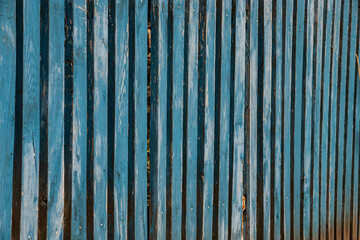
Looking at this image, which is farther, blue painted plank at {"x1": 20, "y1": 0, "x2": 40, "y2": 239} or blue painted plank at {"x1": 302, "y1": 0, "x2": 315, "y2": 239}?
blue painted plank at {"x1": 302, "y1": 0, "x2": 315, "y2": 239}

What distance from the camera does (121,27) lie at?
230cm

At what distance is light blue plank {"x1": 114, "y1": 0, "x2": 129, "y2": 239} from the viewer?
229 cm

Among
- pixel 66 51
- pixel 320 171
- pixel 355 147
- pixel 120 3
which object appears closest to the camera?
pixel 66 51

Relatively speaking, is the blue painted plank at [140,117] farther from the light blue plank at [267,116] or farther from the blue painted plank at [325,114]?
the blue painted plank at [325,114]

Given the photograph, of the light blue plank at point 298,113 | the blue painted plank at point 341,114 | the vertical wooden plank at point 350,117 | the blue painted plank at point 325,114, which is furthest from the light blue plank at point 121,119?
the vertical wooden plank at point 350,117

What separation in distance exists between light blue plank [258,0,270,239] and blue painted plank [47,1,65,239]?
5.61 ft

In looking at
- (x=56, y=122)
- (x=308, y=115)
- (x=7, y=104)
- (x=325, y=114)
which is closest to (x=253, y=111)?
(x=308, y=115)

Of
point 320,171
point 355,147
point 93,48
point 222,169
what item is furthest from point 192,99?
point 355,147

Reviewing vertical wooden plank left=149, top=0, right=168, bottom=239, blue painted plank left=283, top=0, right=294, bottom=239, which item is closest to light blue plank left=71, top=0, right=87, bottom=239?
vertical wooden plank left=149, top=0, right=168, bottom=239

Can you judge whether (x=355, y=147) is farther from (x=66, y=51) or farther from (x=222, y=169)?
(x=66, y=51)

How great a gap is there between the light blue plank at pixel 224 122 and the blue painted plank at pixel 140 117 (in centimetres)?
67

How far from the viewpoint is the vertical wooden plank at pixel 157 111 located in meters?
2.46

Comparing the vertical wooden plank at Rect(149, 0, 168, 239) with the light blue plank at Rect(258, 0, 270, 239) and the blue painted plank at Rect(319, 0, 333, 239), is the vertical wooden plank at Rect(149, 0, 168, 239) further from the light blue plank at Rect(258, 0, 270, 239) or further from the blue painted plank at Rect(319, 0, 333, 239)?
the blue painted plank at Rect(319, 0, 333, 239)

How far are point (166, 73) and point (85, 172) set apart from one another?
2.76 feet
